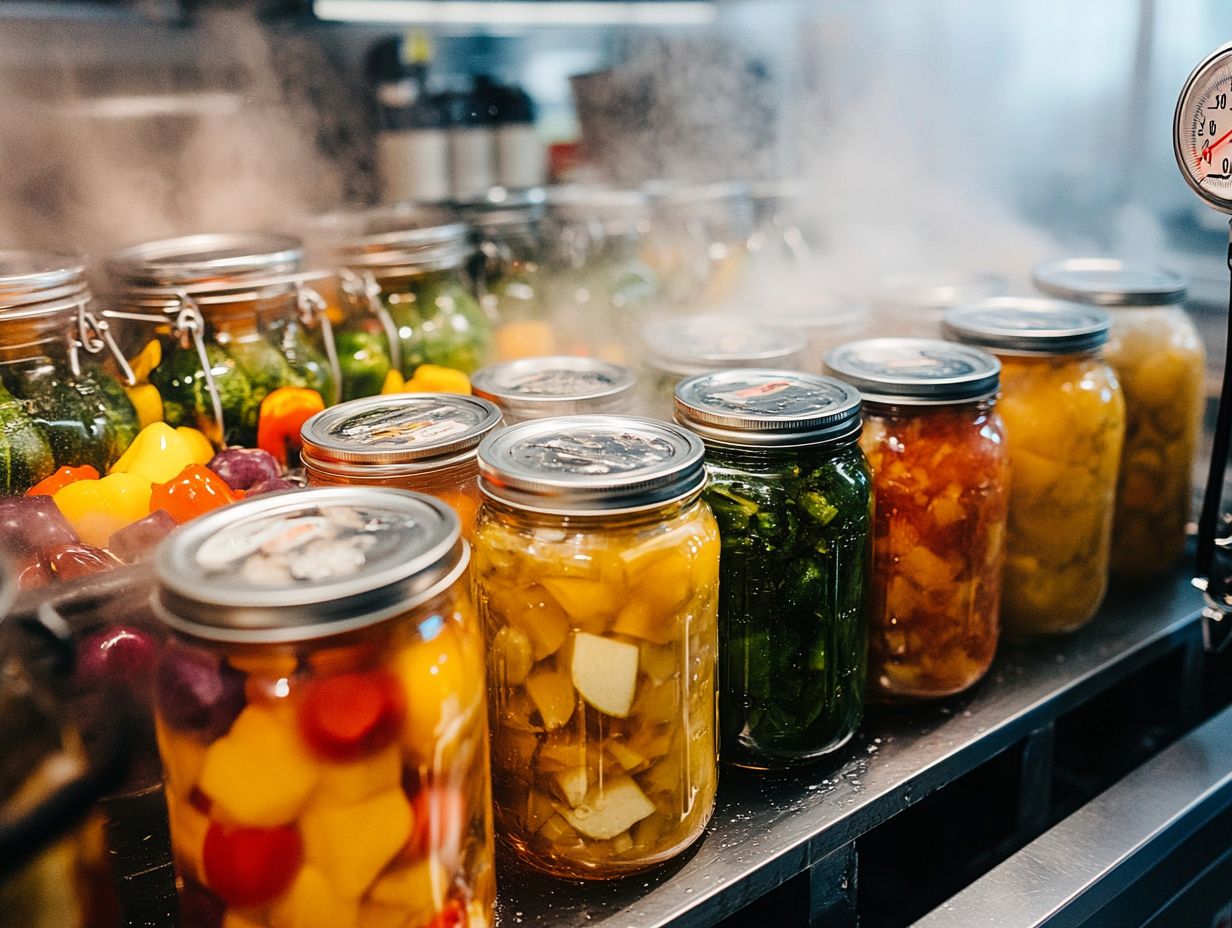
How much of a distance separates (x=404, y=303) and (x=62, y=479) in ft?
1.61

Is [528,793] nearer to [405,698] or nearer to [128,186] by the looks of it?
[405,698]

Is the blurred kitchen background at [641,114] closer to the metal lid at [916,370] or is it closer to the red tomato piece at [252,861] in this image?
the metal lid at [916,370]

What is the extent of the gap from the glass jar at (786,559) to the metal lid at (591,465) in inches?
2.9

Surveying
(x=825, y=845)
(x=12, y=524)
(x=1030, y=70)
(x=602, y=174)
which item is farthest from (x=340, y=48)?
(x=825, y=845)

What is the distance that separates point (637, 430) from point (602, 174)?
1401 mm

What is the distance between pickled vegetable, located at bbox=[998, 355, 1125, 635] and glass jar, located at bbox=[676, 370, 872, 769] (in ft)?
0.95

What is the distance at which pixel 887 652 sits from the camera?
3.39ft

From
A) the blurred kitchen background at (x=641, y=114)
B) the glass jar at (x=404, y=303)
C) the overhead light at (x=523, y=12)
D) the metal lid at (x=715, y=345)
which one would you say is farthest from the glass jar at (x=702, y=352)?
the overhead light at (x=523, y=12)

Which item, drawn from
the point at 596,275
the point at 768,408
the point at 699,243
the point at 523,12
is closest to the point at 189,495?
the point at 768,408

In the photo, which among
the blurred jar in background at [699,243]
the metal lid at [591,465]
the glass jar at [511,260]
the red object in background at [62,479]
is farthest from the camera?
the blurred jar in background at [699,243]

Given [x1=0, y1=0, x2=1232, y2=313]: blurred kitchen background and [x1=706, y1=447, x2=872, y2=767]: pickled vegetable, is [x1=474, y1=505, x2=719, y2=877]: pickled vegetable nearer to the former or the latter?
[x1=706, y1=447, x2=872, y2=767]: pickled vegetable

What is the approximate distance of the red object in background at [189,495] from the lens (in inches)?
34.7

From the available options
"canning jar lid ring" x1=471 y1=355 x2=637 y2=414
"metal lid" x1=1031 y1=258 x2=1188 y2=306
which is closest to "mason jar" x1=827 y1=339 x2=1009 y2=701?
"canning jar lid ring" x1=471 y1=355 x2=637 y2=414

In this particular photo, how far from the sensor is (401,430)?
0.88m
